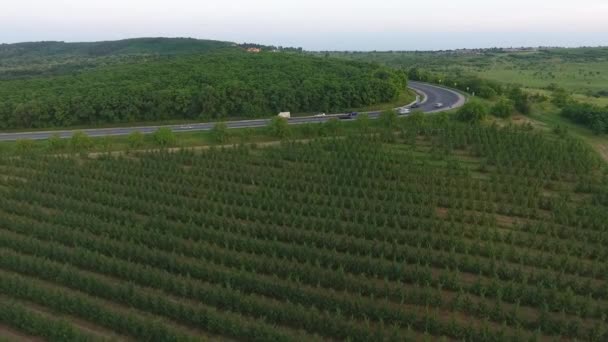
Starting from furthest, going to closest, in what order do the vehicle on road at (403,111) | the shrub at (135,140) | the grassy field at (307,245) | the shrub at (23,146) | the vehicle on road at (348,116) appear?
the vehicle on road at (403,111), the vehicle on road at (348,116), the shrub at (135,140), the shrub at (23,146), the grassy field at (307,245)

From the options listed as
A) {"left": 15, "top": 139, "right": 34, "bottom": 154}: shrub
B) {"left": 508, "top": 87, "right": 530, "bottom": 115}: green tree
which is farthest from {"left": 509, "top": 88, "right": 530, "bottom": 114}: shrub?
{"left": 15, "top": 139, "right": 34, "bottom": 154}: shrub

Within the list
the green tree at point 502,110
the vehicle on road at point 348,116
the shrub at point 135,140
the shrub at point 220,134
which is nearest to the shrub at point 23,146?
the shrub at point 135,140

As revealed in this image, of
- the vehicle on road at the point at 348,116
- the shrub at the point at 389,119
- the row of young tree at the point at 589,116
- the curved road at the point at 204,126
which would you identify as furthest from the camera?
the vehicle on road at the point at 348,116

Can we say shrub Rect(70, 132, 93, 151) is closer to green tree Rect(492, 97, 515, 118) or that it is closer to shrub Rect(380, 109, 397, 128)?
shrub Rect(380, 109, 397, 128)

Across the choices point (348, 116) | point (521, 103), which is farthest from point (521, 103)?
point (348, 116)

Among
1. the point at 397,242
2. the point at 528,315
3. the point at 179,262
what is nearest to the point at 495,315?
the point at 528,315

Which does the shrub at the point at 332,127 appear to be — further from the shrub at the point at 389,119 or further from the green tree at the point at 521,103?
the green tree at the point at 521,103

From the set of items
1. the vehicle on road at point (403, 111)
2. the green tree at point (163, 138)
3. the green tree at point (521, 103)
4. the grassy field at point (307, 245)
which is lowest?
the grassy field at point (307, 245)

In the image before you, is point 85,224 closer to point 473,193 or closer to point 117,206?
point 117,206
